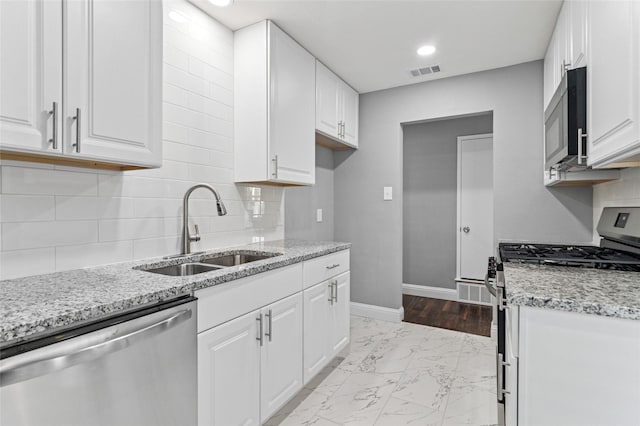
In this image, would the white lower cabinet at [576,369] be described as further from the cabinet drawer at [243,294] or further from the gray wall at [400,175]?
the gray wall at [400,175]

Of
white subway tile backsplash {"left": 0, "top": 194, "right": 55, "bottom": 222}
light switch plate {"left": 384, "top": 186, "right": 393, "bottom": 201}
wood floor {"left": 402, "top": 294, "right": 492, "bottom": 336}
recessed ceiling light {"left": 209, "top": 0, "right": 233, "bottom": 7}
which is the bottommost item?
wood floor {"left": 402, "top": 294, "right": 492, "bottom": 336}

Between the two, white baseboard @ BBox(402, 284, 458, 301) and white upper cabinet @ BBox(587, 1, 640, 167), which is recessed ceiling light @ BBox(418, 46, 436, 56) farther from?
white baseboard @ BBox(402, 284, 458, 301)

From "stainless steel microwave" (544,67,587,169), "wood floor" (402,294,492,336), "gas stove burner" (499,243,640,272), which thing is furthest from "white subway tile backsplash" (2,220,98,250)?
"wood floor" (402,294,492,336)

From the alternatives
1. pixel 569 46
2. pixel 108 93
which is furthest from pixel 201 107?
pixel 569 46

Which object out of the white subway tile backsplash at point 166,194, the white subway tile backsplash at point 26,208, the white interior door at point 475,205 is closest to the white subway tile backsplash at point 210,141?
the white subway tile backsplash at point 166,194

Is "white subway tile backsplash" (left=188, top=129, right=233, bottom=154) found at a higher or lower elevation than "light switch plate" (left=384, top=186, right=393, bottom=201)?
higher

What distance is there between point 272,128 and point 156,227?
A: 3.14 ft

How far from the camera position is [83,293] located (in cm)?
111

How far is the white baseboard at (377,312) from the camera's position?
11.3 feet

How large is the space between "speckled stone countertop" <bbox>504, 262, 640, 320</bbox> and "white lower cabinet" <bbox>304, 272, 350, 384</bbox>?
3.66 ft

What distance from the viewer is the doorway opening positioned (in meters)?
4.07

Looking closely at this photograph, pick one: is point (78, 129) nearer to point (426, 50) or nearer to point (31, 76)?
point (31, 76)

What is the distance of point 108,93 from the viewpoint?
134cm

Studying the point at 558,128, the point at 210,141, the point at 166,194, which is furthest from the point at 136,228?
the point at 558,128
